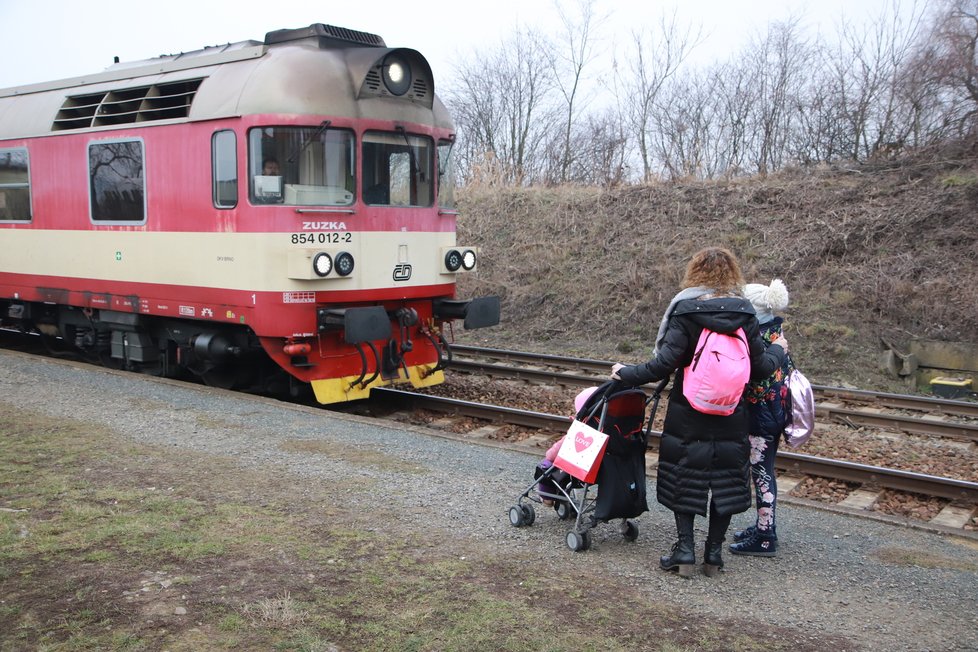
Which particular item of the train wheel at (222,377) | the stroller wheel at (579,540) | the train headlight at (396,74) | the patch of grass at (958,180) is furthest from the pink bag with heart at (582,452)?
the patch of grass at (958,180)

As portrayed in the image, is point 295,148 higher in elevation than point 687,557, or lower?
higher

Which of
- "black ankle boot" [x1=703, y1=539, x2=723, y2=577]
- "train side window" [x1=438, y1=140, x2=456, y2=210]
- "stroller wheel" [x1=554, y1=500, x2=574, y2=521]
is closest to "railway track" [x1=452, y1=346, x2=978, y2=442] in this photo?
"train side window" [x1=438, y1=140, x2=456, y2=210]

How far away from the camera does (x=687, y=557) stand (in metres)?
4.65

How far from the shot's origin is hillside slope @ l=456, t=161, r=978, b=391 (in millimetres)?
12312

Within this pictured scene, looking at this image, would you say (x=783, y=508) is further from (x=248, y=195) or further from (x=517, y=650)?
(x=248, y=195)

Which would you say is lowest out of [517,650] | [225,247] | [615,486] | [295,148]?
[517,650]

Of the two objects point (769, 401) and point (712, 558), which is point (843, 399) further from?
point (712, 558)

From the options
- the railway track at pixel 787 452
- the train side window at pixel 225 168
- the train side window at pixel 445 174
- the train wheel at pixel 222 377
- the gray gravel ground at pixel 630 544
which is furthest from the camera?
the train wheel at pixel 222 377

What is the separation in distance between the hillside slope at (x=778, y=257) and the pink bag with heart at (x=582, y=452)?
293 inches

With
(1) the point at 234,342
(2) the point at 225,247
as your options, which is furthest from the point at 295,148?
(1) the point at 234,342

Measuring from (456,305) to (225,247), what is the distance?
263 cm

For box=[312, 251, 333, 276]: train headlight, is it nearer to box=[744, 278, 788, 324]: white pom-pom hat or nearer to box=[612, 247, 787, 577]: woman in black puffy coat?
box=[612, 247, 787, 577]: woman in black puffy coat

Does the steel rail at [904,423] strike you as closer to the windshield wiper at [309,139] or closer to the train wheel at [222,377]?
the windshield wiper at [309,139]

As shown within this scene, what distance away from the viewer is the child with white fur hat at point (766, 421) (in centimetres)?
486
